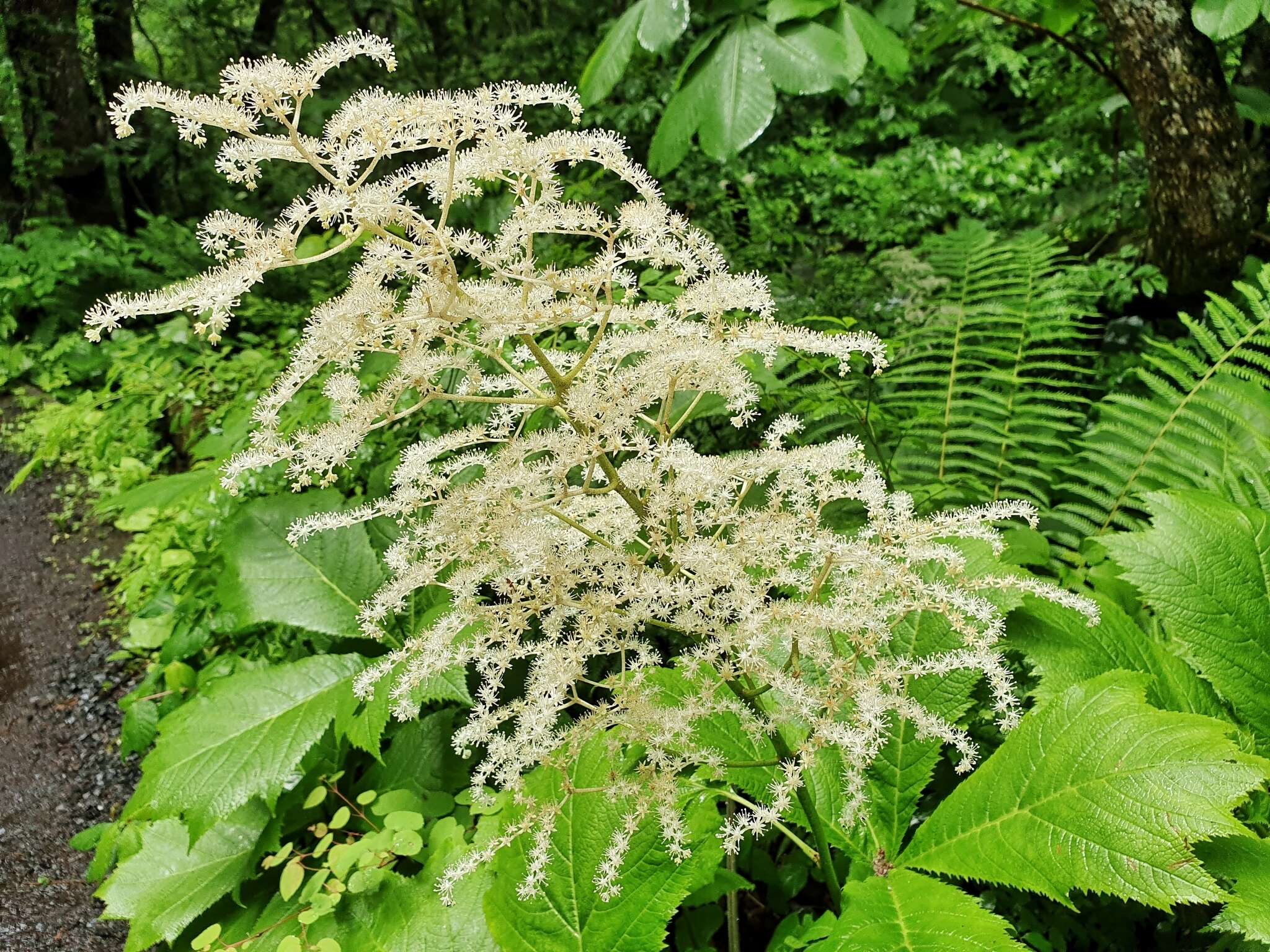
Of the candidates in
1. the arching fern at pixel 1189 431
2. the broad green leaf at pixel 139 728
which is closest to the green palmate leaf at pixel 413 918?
the broad green leaf at pixel 139 728

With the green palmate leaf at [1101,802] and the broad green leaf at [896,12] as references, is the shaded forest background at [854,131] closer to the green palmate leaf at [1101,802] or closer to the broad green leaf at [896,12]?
the broad green leaf at [896,12]

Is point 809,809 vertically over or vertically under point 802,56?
under

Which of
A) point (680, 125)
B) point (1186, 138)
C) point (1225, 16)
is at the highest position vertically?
point (1225, 16)

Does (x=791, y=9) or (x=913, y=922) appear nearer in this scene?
(x=913, y=922)

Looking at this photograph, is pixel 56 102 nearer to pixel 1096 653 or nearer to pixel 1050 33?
pixel 1050 33

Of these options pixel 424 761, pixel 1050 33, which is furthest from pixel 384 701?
pixel 1050 33

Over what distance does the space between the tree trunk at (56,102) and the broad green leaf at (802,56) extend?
699 centimetres

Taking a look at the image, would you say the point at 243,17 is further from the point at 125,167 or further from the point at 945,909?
the point at 945,909

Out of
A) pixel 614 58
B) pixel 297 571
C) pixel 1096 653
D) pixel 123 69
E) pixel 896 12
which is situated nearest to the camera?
Answer: pixel 1096 653

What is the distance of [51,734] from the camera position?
129 inches

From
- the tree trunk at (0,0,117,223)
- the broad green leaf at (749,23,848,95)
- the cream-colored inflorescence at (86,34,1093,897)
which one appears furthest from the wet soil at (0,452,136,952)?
the tree trunk at (0,0,117,223)

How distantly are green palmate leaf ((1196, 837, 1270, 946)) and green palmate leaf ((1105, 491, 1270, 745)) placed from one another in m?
0.39

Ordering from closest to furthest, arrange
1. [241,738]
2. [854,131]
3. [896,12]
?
[241,738] → [896,12] → [854,131]

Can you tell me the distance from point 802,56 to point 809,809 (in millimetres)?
1660
